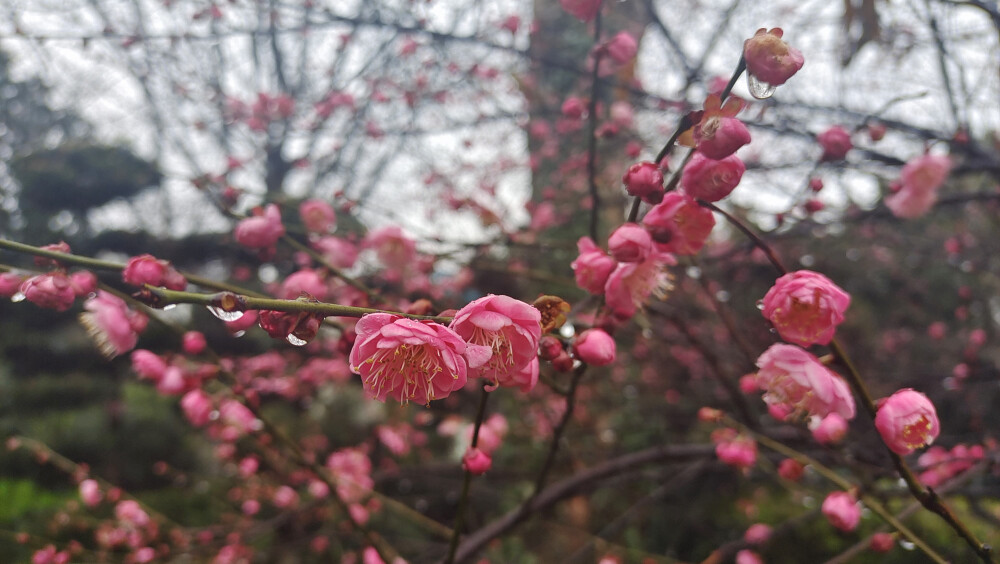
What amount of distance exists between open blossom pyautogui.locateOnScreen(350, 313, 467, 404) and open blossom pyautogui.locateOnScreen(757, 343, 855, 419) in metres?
0.45

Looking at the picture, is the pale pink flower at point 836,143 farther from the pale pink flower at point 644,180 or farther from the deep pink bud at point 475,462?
the deep pink bud at point 475,462

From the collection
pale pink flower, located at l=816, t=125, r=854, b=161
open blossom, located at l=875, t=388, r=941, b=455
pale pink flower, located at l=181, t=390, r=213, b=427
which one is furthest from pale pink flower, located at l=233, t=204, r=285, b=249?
pale pink flower, located at l=816, t=125, r=854, b=161

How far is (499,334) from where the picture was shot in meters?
0.59

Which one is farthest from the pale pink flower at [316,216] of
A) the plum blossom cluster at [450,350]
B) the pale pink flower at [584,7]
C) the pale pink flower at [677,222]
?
the pale pink flower at [677,222]

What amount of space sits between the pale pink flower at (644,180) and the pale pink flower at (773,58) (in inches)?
6.3

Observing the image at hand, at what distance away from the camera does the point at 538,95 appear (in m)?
3.37

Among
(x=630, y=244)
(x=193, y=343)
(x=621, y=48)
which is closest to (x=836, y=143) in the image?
(x=621, y=48)

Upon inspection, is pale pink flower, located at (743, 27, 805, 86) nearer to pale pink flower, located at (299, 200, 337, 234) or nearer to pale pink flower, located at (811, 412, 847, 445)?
pale pink flower, located at (811, 412, 847, 445)

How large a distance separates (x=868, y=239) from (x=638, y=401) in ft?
6.33

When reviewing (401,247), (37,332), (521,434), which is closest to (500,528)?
(401,247)

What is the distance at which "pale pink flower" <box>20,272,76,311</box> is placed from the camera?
613mm

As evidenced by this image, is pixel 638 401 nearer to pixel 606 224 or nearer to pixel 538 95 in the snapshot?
pixel 606 224

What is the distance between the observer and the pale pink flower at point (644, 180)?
66 cm

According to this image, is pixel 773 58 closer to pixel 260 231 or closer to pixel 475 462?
pixel 475 462
